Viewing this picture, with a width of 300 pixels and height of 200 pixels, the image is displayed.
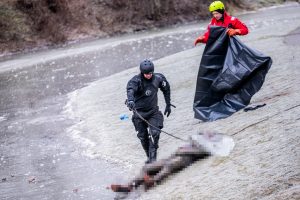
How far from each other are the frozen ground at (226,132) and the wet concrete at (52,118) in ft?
1.52

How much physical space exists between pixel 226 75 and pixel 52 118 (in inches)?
231

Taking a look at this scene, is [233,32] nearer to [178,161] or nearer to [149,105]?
[149,105]

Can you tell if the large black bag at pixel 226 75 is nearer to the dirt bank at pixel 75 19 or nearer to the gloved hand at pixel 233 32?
the gloved hand at pixel 233 32

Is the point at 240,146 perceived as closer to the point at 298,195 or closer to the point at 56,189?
the point at 298,195

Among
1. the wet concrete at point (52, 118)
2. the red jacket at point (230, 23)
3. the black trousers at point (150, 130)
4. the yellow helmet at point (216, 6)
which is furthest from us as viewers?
Result: the red jacket at point (230, 23)

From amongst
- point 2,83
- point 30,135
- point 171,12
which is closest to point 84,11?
point 171,12

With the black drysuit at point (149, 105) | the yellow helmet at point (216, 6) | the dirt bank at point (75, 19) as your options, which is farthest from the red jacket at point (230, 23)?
the dirt bank at point (75, 19)

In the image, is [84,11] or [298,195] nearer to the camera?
[298,195]

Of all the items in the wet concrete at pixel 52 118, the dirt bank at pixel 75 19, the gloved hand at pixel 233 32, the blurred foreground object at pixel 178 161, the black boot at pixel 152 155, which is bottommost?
the dirt bank at pixel 75 19

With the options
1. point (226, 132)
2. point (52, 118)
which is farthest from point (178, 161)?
point (52, 118)

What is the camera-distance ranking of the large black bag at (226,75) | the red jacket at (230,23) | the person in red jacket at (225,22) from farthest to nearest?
the large black bag at (226,75) → the red jacket at (230,23) → the person in red jacket at (225,22)

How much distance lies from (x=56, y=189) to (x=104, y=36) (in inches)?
1008

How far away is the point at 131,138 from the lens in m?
10.6

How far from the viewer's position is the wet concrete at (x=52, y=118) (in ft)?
28.4
